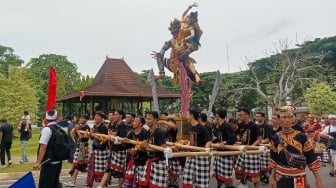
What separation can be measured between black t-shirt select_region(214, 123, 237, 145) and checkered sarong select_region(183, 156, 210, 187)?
1076 mm

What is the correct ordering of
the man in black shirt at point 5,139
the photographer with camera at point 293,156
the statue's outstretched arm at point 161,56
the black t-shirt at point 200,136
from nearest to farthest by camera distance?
the photographer with camera at point 293,156, the black t-shirt at point 200,136, the man in black shirt at point 5,139, the statue's outstretched arm at point 161,56

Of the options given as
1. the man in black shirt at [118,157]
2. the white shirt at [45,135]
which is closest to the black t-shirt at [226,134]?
the man in black shirt at [118,157]

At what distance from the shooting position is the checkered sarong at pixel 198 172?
288 inches

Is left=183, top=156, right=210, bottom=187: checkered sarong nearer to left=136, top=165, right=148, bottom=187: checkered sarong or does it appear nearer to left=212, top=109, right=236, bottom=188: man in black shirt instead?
left=136, top=165, right=148, bottom=187: checkered sarong

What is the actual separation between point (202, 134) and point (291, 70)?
27.5 metres

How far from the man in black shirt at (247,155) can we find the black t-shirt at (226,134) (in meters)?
0.39

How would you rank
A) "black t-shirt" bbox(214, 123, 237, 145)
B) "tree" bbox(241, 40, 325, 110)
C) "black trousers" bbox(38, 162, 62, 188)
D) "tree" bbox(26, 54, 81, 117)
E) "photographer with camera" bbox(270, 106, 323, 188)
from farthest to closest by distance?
"tree" bbox(26, 54, 81, 117), "tree" bbox(241, 40, 325, 110), "black t-shirt" bbox(214, 123, 237, 145), "black trousers" bbox(38, 162, 62, 188), "photographer with camera" bbox(270, 106, 323, 188)

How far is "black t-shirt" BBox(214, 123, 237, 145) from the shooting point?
827 centimetres

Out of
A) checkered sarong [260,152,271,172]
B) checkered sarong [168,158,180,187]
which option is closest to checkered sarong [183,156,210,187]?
checkered sarong [168,158,180,187]

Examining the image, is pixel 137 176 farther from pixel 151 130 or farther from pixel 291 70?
pixel 291 70

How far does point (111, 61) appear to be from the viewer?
2711 cm

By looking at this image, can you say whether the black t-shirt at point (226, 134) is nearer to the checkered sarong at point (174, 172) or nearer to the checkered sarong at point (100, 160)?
the checkered sarong at point (174, 172)

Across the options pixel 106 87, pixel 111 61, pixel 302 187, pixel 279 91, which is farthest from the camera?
pixel 279 91

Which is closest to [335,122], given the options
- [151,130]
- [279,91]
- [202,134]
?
[202,134]
